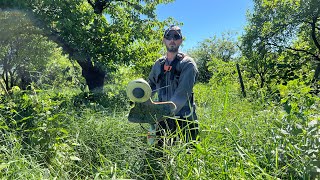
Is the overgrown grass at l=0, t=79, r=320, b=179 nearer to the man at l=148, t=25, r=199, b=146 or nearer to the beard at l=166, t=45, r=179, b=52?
the man at l=148, t=25, r=199, b=146

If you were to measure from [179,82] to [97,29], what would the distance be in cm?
594

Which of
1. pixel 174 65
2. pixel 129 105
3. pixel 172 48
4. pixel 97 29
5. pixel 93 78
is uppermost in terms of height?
pixel 97 29

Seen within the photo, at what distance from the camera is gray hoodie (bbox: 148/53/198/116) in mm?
2322

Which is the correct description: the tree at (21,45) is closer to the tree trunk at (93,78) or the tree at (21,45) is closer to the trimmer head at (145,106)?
the tree trunk at (93,78)

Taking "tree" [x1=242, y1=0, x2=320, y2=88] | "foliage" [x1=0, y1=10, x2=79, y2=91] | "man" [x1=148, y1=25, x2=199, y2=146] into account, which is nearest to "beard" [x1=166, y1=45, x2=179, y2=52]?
"man" [x1=148, y1=25, x2=199, y2=146]

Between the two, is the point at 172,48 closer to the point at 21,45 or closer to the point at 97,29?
the point at 97,29

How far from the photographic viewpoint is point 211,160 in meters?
1.91

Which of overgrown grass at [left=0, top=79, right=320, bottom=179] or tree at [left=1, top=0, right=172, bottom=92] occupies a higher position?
tree at [left=1, top=0, right=172, bottom=92]

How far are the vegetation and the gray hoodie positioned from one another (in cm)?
25

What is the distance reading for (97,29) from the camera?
7922mm

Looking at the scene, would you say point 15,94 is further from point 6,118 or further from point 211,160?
point 211,160

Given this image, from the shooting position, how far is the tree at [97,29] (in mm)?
7285

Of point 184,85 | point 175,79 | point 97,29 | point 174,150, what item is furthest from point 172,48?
point 97,29

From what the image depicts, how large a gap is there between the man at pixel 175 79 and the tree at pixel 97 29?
196 inches
